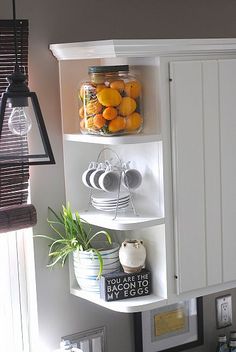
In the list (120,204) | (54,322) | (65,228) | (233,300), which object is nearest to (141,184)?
(120,204)

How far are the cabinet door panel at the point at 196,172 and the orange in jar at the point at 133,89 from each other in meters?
0.12

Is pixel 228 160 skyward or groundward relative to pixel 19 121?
groundward

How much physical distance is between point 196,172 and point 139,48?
495mm

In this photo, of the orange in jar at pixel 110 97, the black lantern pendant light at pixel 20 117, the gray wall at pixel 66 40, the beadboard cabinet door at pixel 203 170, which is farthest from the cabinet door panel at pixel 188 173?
the black lantern pendant light at pixel 20 117

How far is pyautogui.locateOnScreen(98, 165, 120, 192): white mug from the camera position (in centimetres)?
247

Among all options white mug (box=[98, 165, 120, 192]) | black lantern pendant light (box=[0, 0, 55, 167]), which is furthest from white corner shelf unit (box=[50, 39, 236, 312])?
black lantern pendant light (box=[0, 0, 55, 167])

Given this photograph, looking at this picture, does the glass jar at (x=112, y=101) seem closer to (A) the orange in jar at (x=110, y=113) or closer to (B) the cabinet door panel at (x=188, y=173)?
(A) the orange in jar at (x=110, y=113)

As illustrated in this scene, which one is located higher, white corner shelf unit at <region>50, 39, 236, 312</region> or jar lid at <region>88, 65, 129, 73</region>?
jar lid at <region>88, 65, 129, 73</region>

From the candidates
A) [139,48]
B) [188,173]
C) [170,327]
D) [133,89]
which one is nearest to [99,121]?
[133,89]

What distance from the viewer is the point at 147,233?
259cm

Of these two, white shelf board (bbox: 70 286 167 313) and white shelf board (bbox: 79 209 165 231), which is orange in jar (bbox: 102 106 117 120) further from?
white shelf board (bbox: 70 286 167 313)

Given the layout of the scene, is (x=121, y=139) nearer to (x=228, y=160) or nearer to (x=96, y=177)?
(x=96, y=177)

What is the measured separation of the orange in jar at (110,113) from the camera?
92.9 inches

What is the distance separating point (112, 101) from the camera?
2.35 m
